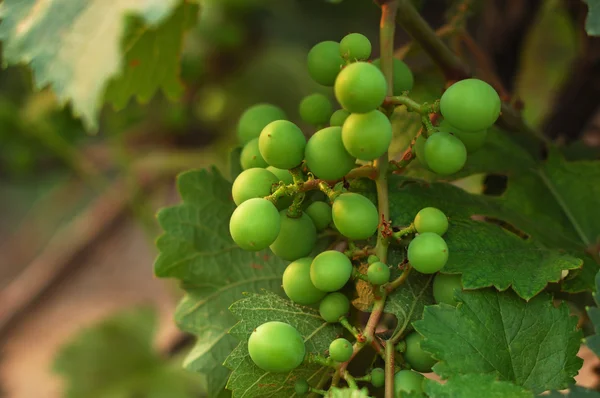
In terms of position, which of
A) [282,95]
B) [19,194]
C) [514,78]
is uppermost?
[514,78]

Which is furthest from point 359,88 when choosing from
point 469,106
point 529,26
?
point 529,26

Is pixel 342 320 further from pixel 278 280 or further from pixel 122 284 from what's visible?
pixel 122 284

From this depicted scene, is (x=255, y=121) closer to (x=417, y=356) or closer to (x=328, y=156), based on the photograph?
(x=328, y=156)

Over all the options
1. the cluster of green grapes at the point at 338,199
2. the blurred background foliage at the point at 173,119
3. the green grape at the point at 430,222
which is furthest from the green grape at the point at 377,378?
the blurred background foliage at the point at 173,119

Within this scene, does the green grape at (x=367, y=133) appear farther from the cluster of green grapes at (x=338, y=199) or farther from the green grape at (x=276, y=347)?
the green grape at (x=276, y=347)

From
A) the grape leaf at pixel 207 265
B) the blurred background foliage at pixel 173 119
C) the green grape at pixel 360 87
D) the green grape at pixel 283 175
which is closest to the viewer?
the green grape at pixel 360 87

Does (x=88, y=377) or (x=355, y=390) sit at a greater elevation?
(x=355, y=390)

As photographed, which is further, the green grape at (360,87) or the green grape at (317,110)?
the green grape at (317,110)
